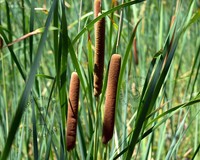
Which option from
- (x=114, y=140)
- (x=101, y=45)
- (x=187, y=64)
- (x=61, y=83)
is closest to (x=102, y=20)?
(x=101, y=45)

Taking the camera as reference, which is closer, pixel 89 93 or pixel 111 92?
pixel 111 92

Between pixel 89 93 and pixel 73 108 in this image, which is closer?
pixel 73 108

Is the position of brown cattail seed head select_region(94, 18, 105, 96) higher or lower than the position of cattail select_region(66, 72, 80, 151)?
higher

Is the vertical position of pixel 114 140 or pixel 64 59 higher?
pixel 64 59

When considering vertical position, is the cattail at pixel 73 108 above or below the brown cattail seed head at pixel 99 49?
below

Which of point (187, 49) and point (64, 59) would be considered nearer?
point (64, 59)

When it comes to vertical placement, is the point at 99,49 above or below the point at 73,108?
above

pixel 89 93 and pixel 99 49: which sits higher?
pixel 99 49

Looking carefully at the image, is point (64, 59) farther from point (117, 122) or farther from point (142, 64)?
point (142, 64)
